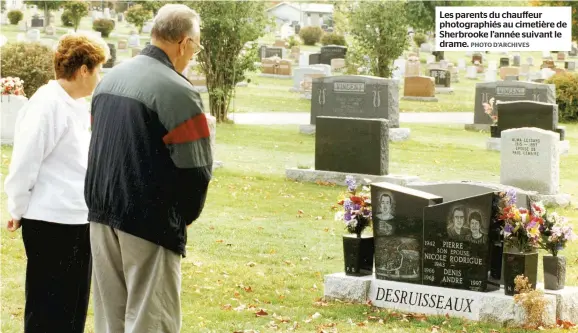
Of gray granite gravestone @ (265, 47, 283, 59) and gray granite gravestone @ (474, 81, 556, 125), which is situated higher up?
gray granite gravestone @ (265, 47, 283, 59)

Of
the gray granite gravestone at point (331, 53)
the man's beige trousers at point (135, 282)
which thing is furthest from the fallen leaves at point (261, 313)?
the gray granite gravestone at point (331, 53)

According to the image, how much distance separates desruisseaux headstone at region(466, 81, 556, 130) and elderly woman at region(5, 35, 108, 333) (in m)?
19.9

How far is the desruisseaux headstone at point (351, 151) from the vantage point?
1587 cm

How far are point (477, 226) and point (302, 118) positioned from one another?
19822 mm

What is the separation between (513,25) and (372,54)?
9626 millimetres

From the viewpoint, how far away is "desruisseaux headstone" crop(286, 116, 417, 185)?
15.9 m

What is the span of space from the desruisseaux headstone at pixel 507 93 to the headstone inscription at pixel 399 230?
657 inches

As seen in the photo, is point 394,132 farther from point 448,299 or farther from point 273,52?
point 273,52

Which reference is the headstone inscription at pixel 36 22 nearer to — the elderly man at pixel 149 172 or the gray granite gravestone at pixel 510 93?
the gray granite gravestone at pixel 510 93

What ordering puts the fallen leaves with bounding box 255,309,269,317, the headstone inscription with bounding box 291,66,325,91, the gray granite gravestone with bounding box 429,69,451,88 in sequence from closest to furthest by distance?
1. the fallen leaves with bounding box 255,309,269,317
2. the headstone inscription with bounding box 291,66,325,91
3. the gray granite gravestone with bounding box 429,69,451,88

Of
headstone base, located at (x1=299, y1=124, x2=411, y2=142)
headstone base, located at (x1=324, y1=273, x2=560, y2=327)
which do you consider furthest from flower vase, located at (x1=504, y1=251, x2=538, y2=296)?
headstone base, located at (x1=299, y1=124, x2=411, y2=142)

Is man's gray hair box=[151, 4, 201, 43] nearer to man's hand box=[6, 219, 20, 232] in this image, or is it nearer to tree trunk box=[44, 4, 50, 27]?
man's hand box=[6, 219, 20, 232]

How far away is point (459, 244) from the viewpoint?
8.16 meters

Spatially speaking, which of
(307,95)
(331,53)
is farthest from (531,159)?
(331,53)
